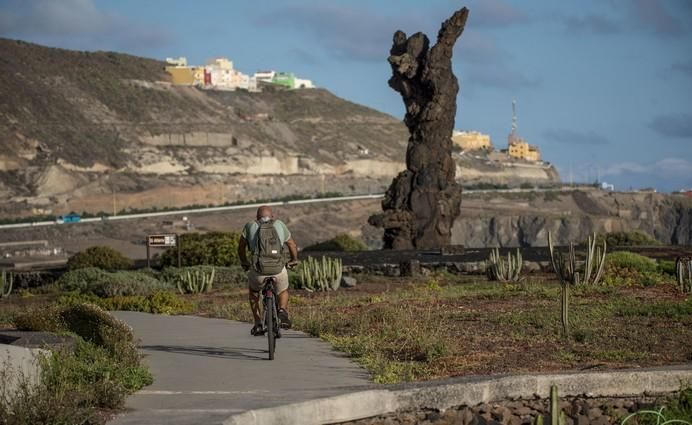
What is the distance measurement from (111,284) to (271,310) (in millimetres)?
15010

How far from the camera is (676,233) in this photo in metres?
127

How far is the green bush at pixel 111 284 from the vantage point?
27078 mm

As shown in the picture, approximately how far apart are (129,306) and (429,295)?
17.6 feet

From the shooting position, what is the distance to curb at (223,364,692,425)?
9.04 metres

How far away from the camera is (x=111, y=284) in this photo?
2731 centimetres

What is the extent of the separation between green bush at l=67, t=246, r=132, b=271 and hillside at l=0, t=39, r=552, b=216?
59.3 metres

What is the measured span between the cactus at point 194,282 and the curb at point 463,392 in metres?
18.7

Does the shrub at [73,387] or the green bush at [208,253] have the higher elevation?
the green bush at [208,253]

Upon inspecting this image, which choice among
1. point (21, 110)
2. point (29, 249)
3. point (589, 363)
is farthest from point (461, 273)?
point (21, 110)

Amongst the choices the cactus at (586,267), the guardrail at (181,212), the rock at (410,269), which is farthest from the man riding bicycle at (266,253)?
the guardrail at (181,212)

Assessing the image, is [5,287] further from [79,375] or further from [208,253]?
[79,375]

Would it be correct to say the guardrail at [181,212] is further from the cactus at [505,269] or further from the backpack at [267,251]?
the backpack at [267,251]

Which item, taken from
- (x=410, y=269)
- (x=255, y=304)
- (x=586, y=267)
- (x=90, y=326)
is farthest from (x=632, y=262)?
(x=90, y=326)

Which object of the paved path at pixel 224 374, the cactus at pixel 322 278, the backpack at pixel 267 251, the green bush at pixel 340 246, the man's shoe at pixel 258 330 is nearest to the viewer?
the paved path at pixel 224 374
